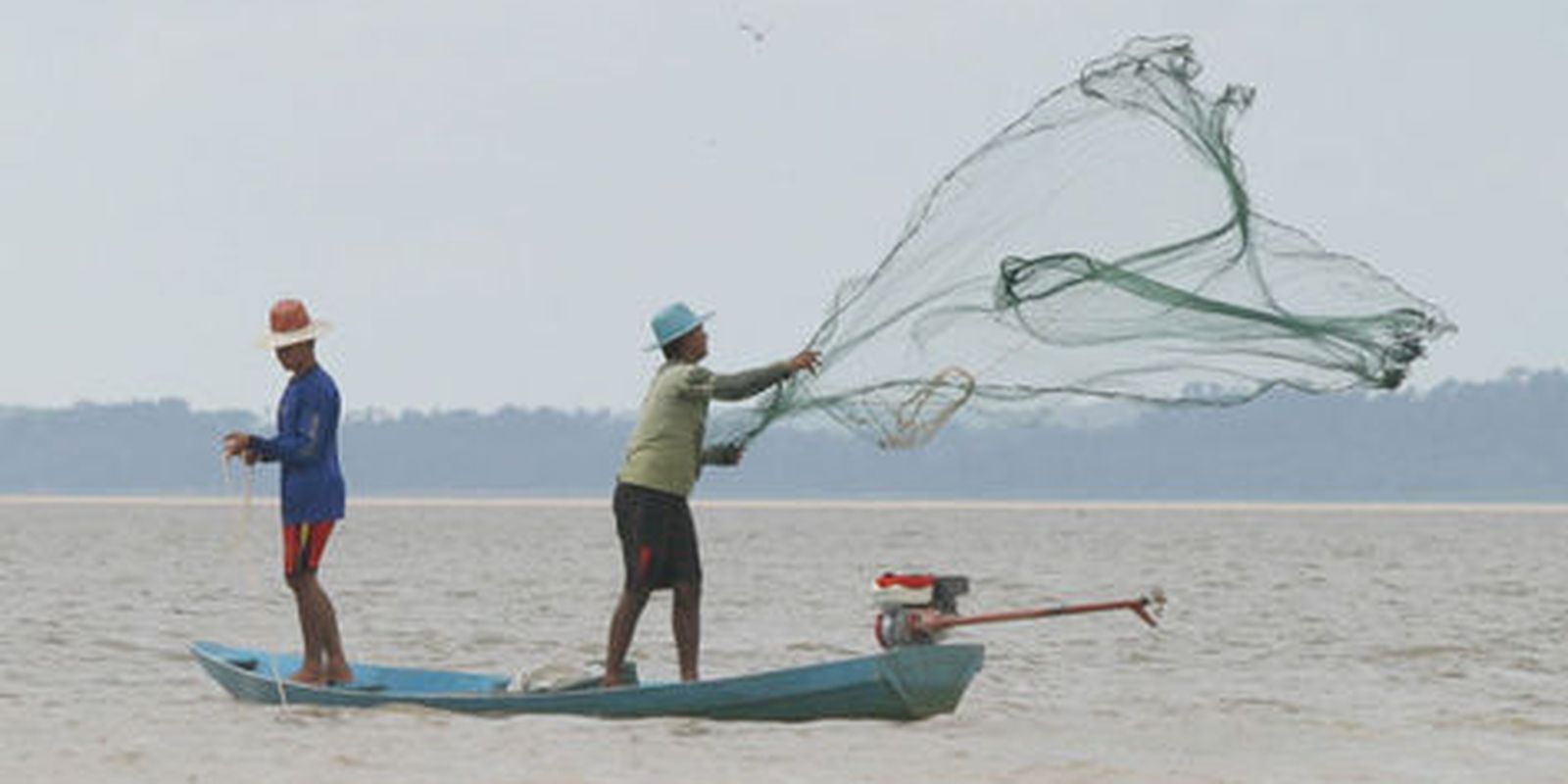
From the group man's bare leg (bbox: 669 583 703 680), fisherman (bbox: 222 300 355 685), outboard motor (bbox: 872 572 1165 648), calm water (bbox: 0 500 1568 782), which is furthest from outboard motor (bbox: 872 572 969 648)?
fisherman (bbox: 222 300 355 685)

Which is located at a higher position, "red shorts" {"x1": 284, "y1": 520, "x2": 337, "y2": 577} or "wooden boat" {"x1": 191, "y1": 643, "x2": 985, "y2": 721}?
"red shorts" {"x1": 284, "y1": 520, "x2": 337, "y2": 577}

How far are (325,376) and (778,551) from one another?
3942 cm

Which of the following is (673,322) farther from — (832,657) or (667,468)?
(832,657)

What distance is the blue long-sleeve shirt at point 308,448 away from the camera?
12484 millimetres

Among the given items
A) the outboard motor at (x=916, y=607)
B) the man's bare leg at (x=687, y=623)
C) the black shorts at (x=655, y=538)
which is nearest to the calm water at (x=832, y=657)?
the man's bare leg at (x=687, y=623)

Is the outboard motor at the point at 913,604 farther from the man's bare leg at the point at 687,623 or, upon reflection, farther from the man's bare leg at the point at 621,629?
the man's bare leg at the point at 621,629

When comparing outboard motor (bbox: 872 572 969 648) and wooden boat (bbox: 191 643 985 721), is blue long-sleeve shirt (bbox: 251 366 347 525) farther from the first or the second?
outboard motor (bbox: 872 572 969 648)

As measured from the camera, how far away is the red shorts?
1262 centimetres

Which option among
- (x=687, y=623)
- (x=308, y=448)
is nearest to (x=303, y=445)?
(x=308, y=448)

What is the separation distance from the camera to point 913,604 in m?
12.3

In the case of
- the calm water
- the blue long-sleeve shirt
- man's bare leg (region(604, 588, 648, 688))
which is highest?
the blue long-sleeve shirt

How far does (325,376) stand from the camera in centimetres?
1270

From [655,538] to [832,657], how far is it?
7.93m

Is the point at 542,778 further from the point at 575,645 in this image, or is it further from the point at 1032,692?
the point at 575,645
